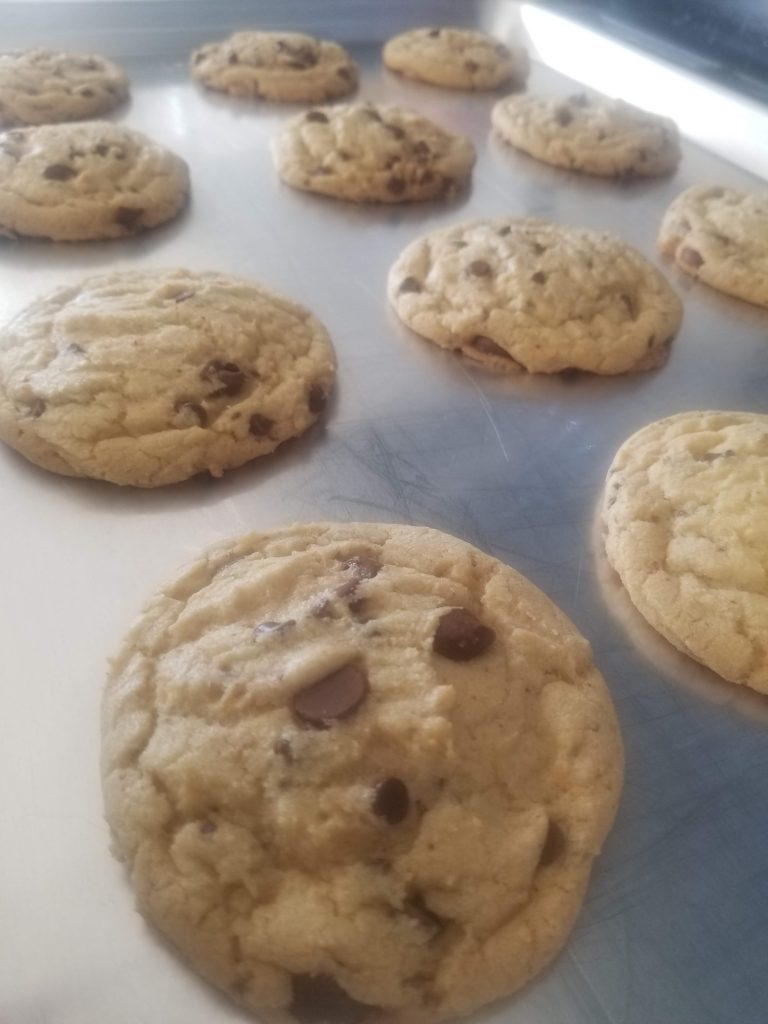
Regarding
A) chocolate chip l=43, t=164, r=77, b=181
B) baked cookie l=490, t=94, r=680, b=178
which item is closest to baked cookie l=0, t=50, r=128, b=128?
chocolate chip l=43, t=164, r=77, b=181

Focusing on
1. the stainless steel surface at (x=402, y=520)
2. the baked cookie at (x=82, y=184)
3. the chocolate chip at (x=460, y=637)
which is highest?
the chocolate chip at (x=460, y=637)

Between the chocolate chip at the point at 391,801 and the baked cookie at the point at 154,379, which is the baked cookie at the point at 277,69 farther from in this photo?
the chocolate chip at the point at 391,801

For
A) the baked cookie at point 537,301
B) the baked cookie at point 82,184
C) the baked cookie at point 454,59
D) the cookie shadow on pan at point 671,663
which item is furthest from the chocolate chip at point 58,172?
the cookie shadow on pan at point 671,663

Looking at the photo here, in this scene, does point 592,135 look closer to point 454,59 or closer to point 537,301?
point 454,59

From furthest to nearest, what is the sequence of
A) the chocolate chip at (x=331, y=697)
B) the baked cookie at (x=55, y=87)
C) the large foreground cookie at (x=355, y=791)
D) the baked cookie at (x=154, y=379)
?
1. the baked cookie at (x=55, y=87)
2. the baked cookie at (x=154, y=379)
3. the chocolate chip at (x=331, y=697)
4. the large foreground cookie at (x=355, y=791)

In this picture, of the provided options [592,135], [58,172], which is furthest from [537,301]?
[58,172]

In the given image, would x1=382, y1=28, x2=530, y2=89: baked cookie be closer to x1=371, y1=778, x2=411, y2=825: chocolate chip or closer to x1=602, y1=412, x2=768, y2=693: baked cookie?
x1=602, y1=412, x2=768, y2=693: baked cookie
